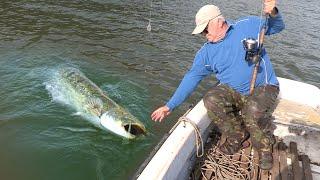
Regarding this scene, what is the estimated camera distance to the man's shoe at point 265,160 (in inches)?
217

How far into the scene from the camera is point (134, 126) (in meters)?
7.69

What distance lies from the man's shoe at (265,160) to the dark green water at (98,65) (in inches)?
102

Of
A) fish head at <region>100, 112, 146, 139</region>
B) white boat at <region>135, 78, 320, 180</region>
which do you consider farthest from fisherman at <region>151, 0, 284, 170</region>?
fish head at <region>100, 112, 146, 139</region>

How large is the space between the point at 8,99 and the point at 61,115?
143 cm

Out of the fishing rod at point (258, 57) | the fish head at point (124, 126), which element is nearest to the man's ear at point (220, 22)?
the fishing rod at point (258, 57)

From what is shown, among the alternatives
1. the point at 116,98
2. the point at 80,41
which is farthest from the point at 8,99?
the point at 80,41

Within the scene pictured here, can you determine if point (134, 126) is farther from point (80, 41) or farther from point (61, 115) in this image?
point (80, 41)

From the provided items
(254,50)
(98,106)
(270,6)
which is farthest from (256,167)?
(98,106)

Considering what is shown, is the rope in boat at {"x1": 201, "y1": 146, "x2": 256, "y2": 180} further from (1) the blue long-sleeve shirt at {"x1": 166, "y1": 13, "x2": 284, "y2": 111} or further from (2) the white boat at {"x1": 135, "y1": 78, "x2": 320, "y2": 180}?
(1) the blue long-sleeve shirt at {"x1": 166, "y1": 13, "x2": 284, "y2": 111}

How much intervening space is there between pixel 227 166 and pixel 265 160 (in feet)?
1.74

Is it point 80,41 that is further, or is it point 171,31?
point 171,31

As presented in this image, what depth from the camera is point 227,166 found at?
18.6 feet

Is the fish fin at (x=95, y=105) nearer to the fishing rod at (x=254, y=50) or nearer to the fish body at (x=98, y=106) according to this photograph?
the fish body at (x=98, y=106)

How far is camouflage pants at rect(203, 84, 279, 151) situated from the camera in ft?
18.6
